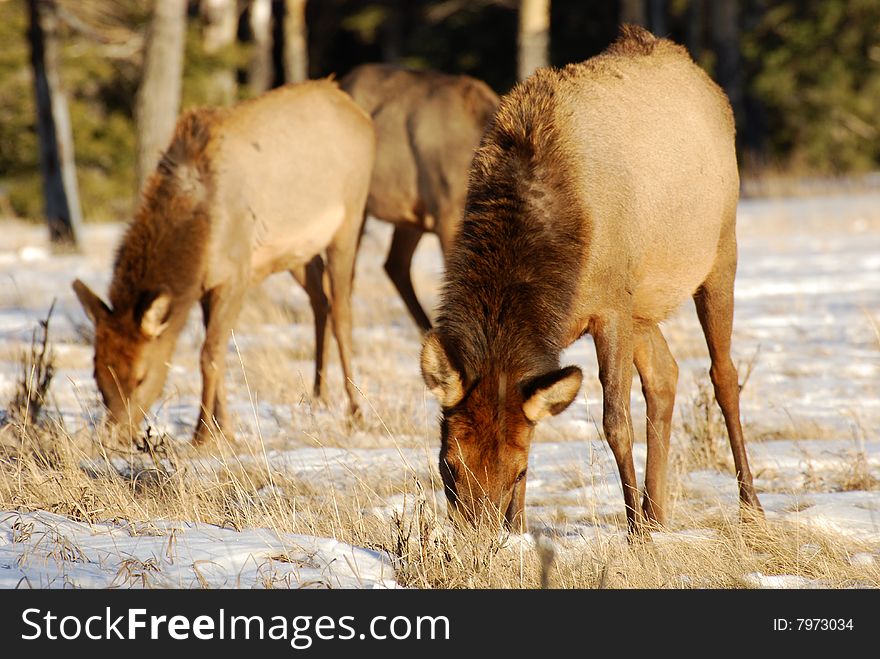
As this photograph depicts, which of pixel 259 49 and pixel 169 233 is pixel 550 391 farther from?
pixel 259 49

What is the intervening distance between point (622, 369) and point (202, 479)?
210cm

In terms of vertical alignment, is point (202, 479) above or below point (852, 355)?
above

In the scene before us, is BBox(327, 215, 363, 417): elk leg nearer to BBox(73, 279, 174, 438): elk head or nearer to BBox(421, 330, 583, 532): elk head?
BBox(73, 279, 174, 438): elk head

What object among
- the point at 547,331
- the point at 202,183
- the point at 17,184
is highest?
the point at 547,331

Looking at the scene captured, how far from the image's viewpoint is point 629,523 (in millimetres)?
5293

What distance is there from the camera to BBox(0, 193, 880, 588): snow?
4656mm

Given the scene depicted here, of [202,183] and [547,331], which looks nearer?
[547,331]

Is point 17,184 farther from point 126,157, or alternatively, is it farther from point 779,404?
point 779,404

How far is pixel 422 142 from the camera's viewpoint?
9953 mm

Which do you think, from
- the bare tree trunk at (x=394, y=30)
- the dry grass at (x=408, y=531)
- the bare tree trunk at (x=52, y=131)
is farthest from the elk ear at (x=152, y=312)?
the bare tree trunk at (x=394, y=30)

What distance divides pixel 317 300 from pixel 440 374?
4.94 metres
